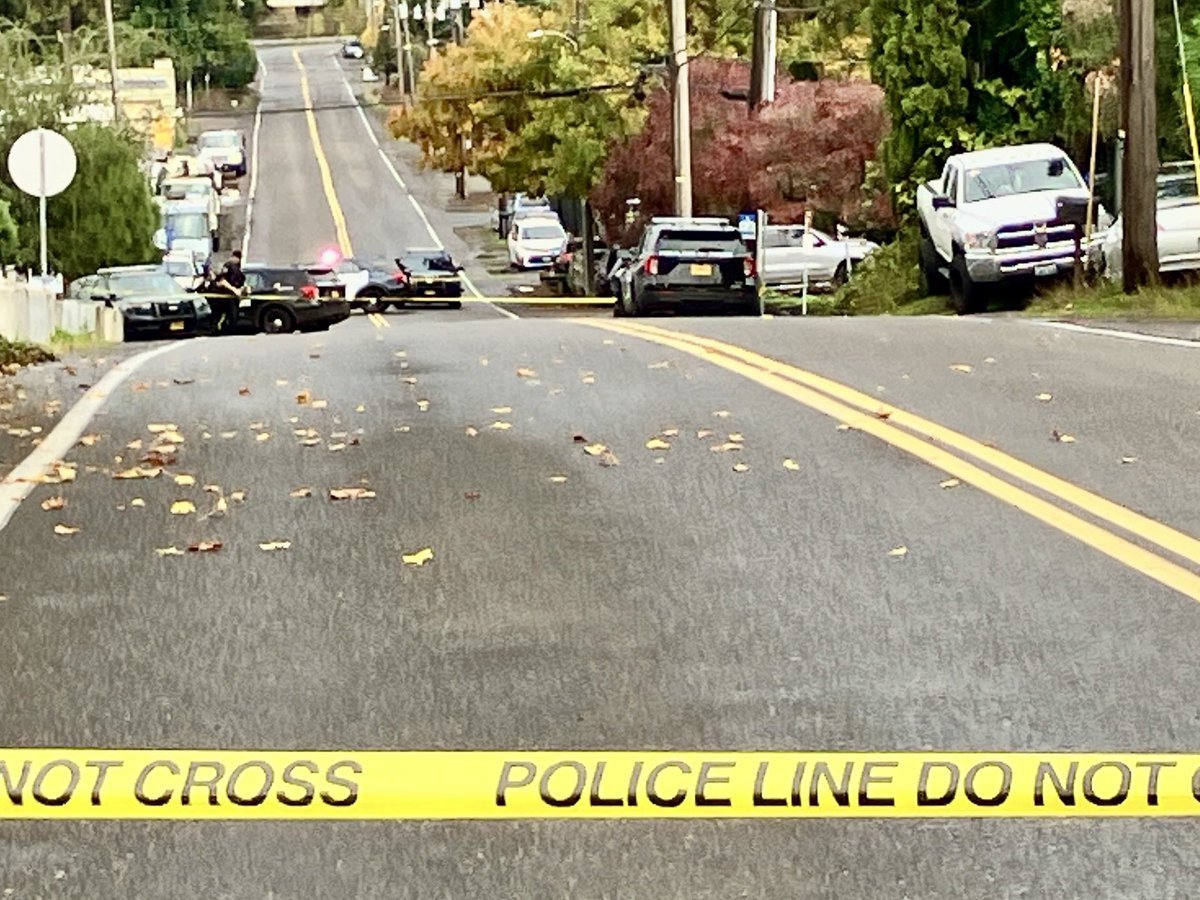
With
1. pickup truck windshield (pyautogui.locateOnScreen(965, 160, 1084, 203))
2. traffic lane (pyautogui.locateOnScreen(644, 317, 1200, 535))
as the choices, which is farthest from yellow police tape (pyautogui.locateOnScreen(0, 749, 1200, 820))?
pickup truck windshield (pyautogui.locateOnScreen(965, 160, 1084, 203))

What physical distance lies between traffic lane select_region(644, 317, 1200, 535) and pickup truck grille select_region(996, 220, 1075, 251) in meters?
6.81

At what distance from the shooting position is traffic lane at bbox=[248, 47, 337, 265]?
254 ft

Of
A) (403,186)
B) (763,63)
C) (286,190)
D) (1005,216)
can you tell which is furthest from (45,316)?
(403,186)

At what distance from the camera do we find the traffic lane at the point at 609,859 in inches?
189

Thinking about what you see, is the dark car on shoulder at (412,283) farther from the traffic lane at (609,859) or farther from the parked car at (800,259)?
the traffic lane at (609,859)

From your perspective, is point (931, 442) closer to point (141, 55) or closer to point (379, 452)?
point (379, 452)

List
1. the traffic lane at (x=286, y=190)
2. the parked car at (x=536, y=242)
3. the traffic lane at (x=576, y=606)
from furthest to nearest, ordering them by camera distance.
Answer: the traffic lane at (x=286, y=190) < the parked car at (x=536, y=242) < the traffic lane at (x=576, y=606)

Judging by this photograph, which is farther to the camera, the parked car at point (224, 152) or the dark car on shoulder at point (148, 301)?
the parked car at point (224, 152)

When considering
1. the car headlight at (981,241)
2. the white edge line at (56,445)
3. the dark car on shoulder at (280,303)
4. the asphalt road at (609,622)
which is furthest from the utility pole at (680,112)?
the asphalt road at (609,622)

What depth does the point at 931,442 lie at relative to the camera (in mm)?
11250

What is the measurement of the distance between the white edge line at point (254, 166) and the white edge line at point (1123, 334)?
52.4m

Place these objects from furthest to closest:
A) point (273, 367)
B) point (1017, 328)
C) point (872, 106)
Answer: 1. point (872, 106)
2. point (1017, 328)
3. point (273, 367)

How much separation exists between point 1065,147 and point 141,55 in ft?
237

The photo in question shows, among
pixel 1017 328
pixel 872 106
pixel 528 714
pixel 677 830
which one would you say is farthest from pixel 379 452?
pixel 872 106
